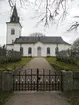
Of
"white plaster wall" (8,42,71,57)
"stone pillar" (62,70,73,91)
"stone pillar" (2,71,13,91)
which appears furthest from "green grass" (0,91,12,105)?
"white plaster wall" (8,42,71,57)

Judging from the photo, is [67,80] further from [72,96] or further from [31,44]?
[31,44]

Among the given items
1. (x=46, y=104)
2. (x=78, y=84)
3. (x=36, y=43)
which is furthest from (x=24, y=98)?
(x=36, y=43)

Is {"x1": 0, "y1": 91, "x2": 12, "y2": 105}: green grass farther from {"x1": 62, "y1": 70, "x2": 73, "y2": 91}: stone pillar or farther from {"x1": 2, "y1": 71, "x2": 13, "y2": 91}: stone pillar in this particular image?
{"x1": 62, "y1": 70, "x2": 73, "y2": 91}: stone pillar

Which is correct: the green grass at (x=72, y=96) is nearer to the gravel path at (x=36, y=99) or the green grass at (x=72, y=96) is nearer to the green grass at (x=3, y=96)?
the gravel path at (x=36, y=99)

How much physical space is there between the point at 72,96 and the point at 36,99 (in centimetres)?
175

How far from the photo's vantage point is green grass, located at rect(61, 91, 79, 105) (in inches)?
319

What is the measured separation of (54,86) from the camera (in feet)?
36.1

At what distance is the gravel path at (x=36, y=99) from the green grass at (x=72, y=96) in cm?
29

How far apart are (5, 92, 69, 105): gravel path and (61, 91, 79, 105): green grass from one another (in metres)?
0.29

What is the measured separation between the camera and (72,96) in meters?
8.96

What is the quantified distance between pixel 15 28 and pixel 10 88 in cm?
6427

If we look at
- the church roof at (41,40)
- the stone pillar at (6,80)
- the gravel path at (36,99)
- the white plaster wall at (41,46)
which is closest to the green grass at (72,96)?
the gravel path at (36,99)

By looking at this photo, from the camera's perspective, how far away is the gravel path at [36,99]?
7.85 metres

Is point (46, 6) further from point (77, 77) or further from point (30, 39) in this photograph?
point (30, 39)
